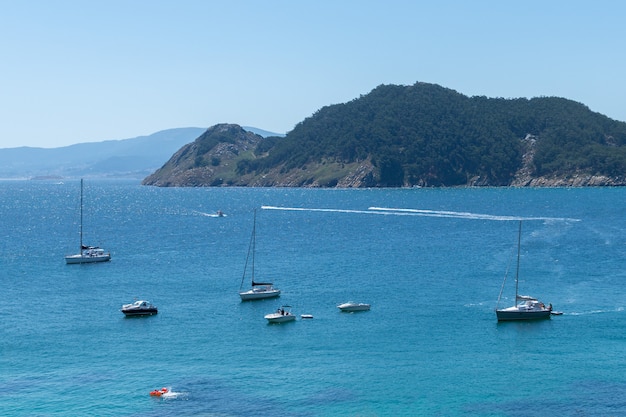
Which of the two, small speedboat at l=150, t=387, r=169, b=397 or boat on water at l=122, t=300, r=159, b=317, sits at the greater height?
boat on water at l=122, t=300, r=159, b=317

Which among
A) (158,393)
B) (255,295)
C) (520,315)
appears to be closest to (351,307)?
(255,295)

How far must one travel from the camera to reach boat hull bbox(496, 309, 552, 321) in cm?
9544

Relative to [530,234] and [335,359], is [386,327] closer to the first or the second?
[335,359]

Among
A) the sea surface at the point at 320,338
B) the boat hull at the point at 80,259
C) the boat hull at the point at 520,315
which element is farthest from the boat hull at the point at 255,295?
the boat hull at the point at 80,259

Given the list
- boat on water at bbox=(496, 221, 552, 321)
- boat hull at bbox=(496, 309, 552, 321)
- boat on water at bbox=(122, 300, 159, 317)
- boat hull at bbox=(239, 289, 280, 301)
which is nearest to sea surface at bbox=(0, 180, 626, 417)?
boat on water at bbox=(122, 300, 159, 317)

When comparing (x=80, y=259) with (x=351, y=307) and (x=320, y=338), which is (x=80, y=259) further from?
(x=320, y=338)

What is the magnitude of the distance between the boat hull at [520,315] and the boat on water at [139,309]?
44.1 meters

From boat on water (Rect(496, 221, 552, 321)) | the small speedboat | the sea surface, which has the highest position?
boat on water (Rect(496, 221, 552, 321))

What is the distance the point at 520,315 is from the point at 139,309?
159ft

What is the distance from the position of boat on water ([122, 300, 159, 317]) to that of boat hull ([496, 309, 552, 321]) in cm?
4407

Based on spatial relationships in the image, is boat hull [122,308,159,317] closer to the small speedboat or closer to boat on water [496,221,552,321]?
the small speedboat

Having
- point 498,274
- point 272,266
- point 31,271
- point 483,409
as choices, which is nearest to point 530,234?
point 498,274

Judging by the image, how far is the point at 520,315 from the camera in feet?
316

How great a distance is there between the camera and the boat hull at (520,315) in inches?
3757
